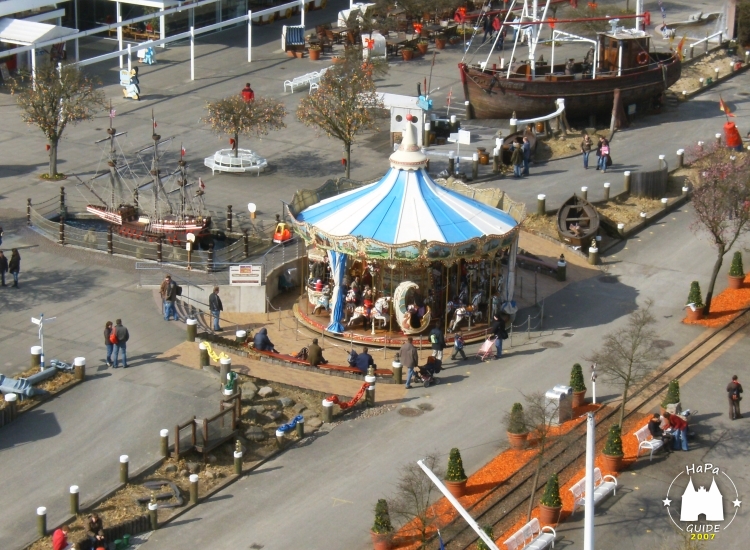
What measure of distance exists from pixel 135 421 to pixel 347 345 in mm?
8384

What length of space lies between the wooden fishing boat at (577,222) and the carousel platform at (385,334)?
7.65m

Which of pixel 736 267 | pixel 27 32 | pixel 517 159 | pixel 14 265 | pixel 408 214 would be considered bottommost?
pixel 14 265

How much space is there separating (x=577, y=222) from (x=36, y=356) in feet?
66.7

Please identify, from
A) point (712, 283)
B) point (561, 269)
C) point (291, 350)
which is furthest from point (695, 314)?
point (291, 350)

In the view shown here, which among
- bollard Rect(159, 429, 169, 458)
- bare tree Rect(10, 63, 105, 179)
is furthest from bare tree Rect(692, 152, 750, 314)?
bare tree Rect(10, 63, 105, 179)

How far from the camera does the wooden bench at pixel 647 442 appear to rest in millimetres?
36875

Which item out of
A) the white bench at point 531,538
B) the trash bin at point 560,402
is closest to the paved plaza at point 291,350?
the white bench at point 531,538

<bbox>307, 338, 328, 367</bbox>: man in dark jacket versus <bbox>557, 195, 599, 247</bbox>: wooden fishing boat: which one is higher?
<bbox>557, 195, 599, 247</bbox>: wooden fishing boat

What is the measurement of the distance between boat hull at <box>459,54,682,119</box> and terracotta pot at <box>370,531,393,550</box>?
1350 inches

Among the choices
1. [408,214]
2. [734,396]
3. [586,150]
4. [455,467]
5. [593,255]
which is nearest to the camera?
[455,467]

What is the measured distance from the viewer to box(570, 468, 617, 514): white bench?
113 ft

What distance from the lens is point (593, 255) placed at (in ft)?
164

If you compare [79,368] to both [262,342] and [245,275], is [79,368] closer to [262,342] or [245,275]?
[262,342]

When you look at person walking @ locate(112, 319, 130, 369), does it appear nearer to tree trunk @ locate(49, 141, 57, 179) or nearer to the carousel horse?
the carousel horse
